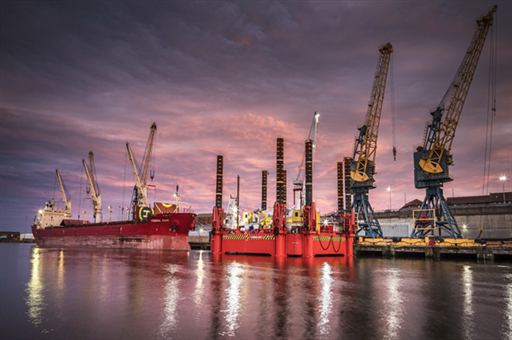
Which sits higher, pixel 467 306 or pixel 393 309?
pixel 393 309

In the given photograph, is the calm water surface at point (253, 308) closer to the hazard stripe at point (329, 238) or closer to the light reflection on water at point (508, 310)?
the light reflection on water at point (508, 310)

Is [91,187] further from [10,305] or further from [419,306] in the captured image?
[419,306]

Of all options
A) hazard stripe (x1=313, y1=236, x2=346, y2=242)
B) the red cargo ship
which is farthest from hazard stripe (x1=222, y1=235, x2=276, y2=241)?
the red cargo ship

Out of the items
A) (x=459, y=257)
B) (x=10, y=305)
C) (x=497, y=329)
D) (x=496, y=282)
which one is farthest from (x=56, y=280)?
(x=459, y=257)

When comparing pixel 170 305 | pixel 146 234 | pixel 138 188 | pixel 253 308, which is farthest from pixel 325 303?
pixel 138 188

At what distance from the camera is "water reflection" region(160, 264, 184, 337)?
36.5 ft

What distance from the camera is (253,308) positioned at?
46.3 ft

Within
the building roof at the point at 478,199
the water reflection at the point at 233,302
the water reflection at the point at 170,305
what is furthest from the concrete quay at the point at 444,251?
the building roof at the point at 478,199

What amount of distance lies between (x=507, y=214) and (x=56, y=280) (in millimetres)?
66960

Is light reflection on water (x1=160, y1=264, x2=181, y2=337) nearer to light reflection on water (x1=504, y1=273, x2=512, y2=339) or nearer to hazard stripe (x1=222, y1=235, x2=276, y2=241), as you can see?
light reflection on water (x1=504, y1=273, x2=512, y2=339)

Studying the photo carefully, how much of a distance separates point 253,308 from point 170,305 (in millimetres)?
3780

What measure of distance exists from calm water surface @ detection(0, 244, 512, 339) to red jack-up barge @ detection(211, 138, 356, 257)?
18.3m

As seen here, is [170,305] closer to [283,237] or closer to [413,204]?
[283,237]

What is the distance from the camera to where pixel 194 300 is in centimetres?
1563
